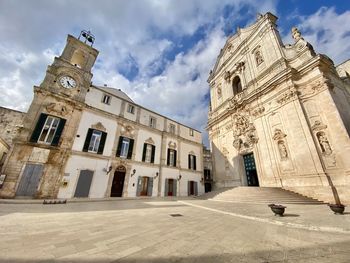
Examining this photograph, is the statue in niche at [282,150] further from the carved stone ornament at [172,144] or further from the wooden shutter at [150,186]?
the wooden shutter at [150,186]

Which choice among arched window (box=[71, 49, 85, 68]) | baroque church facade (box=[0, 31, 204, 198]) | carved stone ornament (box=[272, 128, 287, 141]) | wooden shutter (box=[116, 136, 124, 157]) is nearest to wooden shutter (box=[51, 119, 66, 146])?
baroque church facade (box=[0, 31, 204, 198])

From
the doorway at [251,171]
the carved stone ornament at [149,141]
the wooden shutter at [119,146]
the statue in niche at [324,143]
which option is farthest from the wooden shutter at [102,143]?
the statue in niche at [324,143]

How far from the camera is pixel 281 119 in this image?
13336 millimetres

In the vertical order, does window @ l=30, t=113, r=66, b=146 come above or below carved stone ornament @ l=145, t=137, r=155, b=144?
below

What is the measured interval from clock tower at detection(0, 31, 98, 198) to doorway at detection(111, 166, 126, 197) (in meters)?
4.36

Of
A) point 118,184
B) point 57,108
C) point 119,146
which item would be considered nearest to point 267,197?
point 118,184

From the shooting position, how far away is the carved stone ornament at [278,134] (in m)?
12.9

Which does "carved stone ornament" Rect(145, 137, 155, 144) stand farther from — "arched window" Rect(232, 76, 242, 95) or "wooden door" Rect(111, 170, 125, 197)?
"arched window" Rect(232, 76, 242, 95)

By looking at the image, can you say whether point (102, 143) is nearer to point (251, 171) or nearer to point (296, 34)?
point (251, 171)

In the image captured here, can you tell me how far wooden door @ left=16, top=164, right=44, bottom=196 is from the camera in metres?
10.3

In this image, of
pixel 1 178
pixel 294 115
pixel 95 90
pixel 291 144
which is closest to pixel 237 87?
pixel 294 115

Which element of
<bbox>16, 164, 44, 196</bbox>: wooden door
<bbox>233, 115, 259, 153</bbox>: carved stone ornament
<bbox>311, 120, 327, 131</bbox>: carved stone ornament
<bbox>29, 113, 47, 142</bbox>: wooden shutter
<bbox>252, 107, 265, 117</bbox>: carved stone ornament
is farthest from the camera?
<bbox>233, 115, 259, 153</bbox>: carved stone ornament

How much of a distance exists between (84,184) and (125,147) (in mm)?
5018

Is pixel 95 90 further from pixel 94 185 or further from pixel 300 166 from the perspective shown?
pixel 300 166
